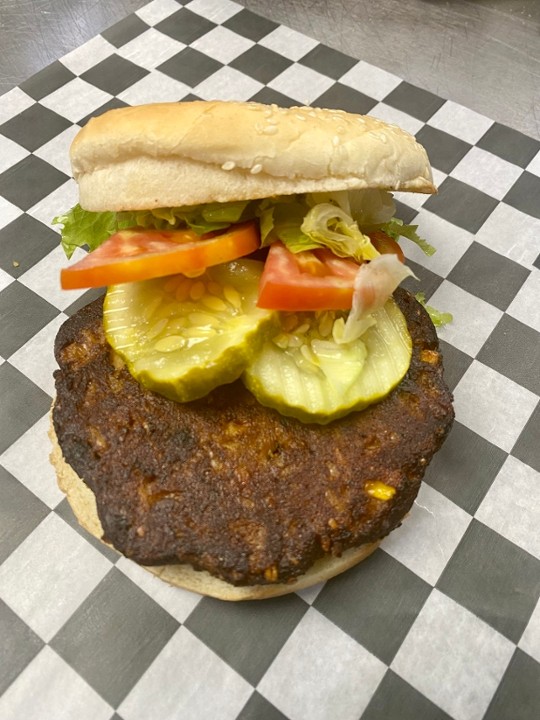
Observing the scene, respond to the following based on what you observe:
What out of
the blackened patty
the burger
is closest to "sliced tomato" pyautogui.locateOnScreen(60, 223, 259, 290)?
the burger

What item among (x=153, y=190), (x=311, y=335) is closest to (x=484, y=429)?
(x=311, y=335)

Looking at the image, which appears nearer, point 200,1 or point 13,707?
point 13,707

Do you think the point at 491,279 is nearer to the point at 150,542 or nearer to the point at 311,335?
the point at 311,335

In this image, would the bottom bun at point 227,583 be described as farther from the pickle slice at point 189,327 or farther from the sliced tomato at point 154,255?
the sliced tomato at point 154,255

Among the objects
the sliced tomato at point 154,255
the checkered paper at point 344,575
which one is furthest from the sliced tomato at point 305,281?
the checkered paper at point 344,575

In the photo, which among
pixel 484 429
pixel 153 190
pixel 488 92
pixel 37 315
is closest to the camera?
pixel 153 190

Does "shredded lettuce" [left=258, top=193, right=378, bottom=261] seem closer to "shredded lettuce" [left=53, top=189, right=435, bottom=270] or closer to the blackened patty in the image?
"shredded lettuce" [left=53, top=189, right=435, bottom=270]
